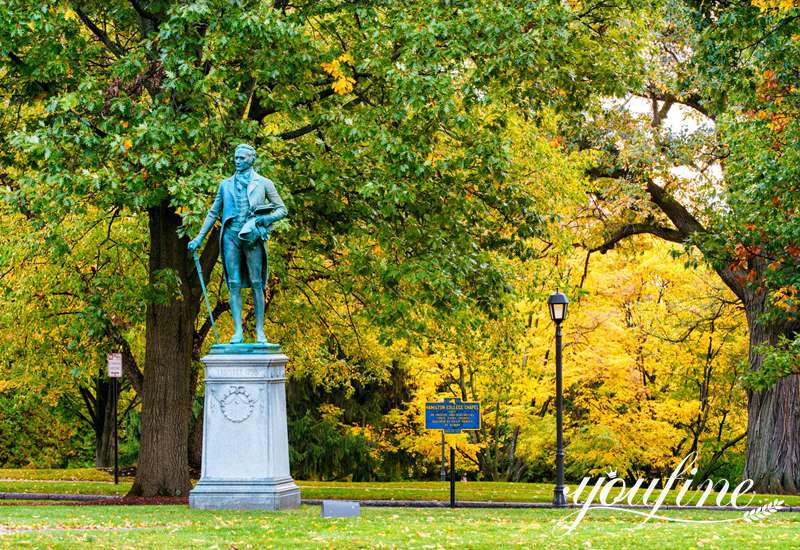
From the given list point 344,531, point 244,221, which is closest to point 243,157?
point 244,221

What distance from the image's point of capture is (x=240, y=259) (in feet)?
46.2

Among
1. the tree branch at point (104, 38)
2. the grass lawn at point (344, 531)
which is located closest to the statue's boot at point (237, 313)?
the grass lawn at point (344, 531)

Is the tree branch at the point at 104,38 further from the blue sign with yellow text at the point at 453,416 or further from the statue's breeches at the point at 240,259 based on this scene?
the blue sign with yellow text at the point at 453,416

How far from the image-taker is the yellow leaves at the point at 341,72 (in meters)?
16.3

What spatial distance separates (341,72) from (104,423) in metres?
27.3

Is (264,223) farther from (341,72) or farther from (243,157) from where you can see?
(341,72)

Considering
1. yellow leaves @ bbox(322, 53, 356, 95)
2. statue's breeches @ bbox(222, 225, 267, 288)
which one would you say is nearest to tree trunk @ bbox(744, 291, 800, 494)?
yellow leaves @ bbox(322, 53, 356, 95)

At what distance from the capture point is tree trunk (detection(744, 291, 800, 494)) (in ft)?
80.0

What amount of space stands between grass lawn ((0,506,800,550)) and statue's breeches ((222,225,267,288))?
2865 millimetres

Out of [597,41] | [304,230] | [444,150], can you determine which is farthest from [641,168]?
[304,230]

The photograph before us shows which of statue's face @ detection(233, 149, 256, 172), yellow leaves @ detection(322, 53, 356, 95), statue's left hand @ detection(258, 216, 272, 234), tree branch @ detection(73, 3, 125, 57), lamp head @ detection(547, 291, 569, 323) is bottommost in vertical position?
lamp head @ detection(547, 291, 569, 323)

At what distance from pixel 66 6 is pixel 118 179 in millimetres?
2713

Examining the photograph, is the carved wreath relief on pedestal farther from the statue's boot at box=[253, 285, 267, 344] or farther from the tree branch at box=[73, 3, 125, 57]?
the tree branch at box=[73, 3, 125, 57]

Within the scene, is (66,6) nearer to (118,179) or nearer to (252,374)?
(118,179)
